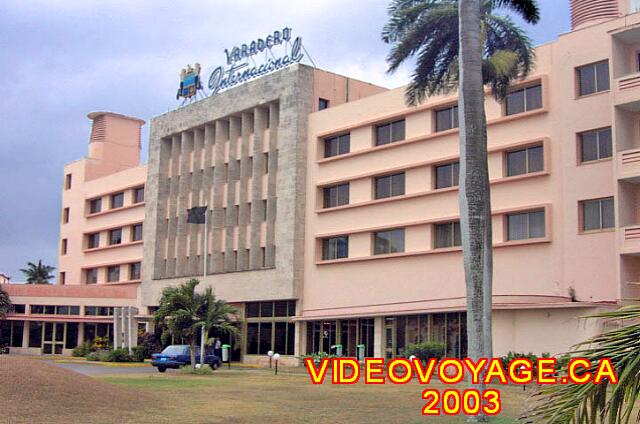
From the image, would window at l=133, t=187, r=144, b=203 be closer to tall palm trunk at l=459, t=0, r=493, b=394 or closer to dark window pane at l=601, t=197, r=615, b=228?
dark window pane at l=601, t=197, r=615, b=228

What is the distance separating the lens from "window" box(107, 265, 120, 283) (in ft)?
245

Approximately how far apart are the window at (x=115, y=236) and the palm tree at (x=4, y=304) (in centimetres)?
1085

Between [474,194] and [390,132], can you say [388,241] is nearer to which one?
[390,132]

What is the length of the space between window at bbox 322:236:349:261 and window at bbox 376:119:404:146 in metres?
6.34

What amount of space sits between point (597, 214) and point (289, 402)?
1934cm

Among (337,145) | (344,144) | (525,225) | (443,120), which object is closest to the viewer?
(525,225)

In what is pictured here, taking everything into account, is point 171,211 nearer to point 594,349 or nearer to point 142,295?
point 142,295

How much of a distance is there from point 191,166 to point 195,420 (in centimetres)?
4680

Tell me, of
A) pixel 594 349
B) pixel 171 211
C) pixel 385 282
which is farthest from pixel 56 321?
pixel 594 349

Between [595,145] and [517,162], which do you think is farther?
[517,162]

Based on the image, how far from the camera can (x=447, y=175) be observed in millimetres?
45781

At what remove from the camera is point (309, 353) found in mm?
52031

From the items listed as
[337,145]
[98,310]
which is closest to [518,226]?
[337,145]

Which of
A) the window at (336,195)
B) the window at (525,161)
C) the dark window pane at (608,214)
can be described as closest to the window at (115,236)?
the window at (336,195)
